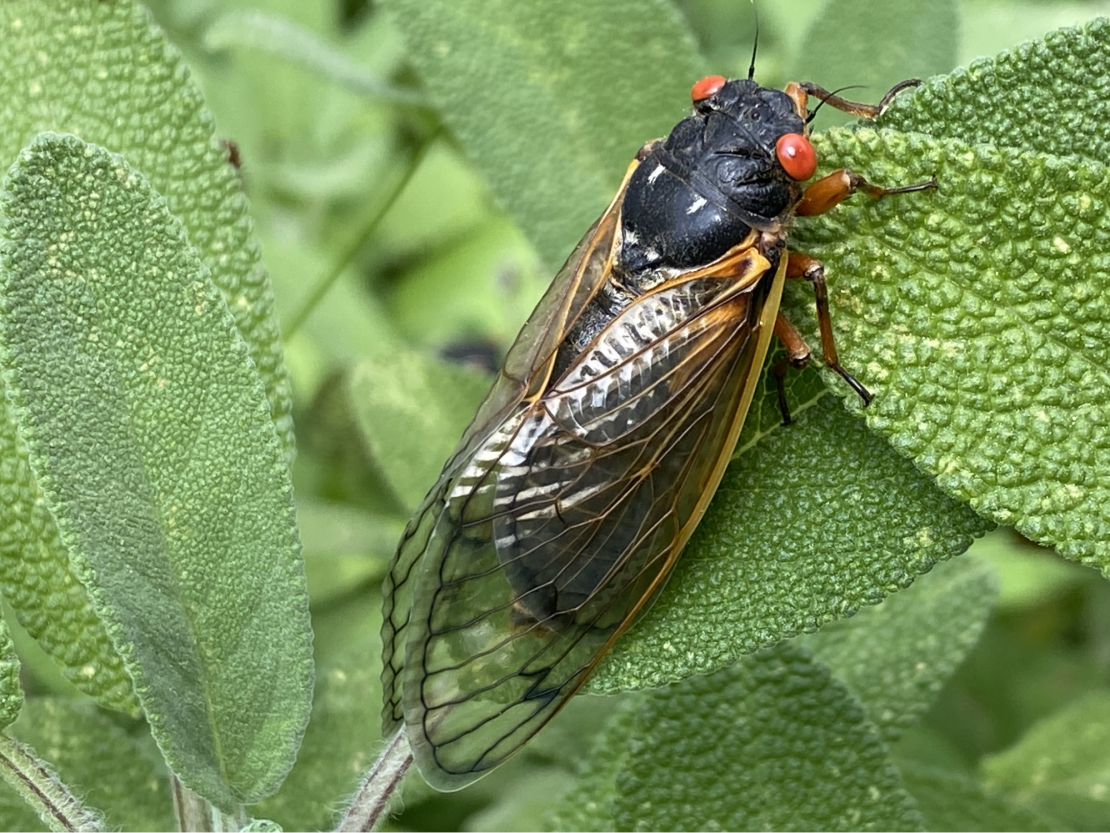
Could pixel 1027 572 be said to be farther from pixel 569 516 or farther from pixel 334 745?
pixel 334 745

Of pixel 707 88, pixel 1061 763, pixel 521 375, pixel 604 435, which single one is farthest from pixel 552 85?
pixel 1061 763

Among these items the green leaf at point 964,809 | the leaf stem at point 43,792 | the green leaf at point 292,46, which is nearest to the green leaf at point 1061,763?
the green leaf at point 964,809

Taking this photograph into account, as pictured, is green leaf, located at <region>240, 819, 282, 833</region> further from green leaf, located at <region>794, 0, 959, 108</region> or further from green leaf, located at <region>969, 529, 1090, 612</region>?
green leaf, located at <region>969, 529, 1090, 612</region>

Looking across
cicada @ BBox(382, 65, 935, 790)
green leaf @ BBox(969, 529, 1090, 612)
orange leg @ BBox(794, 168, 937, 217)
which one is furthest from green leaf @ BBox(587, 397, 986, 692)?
green leaf @ BBox(969, 529, 1090, 612)

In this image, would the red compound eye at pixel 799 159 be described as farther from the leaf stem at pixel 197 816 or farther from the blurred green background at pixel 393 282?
the leaf stem at pixel 197 816

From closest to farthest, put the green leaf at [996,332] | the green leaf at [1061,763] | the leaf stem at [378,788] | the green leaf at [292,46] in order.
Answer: the green leaf at [996,332]
the leaf stem at [378,788]
the green leaf at [1061,763]
the green leaf at [292,46]

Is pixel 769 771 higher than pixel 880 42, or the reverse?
pixel 880 42

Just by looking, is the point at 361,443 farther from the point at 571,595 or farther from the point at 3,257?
the point at 3,257
